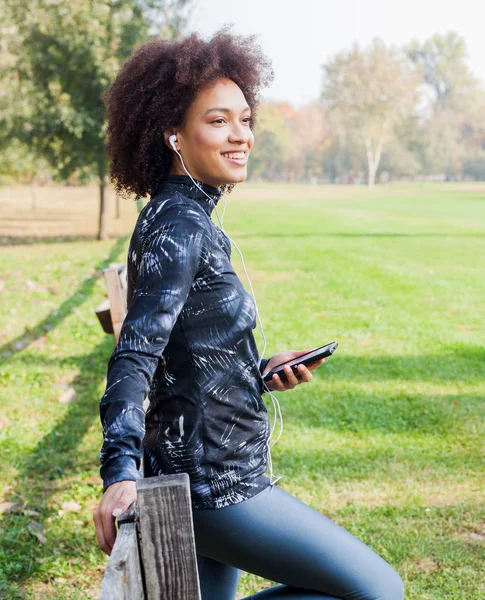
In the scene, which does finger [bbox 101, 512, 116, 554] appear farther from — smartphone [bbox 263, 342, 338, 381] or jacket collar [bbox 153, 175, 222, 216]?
jacket collar [bbox 153, 175, 222, 216]

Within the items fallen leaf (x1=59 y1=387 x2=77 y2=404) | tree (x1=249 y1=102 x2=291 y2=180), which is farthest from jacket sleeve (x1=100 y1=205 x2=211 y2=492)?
tree (x1=249 y1=102 x2=291 y2=180)

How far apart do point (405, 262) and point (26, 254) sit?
9025mm

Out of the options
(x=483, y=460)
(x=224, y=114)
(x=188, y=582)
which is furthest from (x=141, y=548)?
(x=483, y=460)

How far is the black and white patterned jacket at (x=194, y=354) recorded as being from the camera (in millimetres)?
1684

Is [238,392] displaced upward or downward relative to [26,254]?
upward

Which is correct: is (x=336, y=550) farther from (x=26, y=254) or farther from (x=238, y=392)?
(x=26, y=254)

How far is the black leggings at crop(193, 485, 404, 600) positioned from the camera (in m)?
1.79

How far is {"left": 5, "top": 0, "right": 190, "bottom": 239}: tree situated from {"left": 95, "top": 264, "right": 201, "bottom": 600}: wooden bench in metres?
19.0

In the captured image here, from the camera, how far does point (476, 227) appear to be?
79.8ft

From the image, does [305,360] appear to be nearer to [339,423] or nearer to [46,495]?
[46,495]

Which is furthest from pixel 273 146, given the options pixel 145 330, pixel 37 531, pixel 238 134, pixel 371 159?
pixel 145 330

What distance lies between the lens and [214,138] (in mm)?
2037

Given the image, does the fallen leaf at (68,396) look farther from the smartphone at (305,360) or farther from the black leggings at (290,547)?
the black leggings at (290,547)

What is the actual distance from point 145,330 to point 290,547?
635 mm
